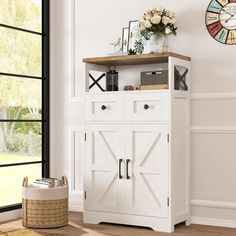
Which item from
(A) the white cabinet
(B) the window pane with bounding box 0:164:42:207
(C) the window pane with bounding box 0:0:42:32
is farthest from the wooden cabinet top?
(B) the window pane with bounding box 0:164:42:207

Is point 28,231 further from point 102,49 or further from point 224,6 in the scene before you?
point 224,6

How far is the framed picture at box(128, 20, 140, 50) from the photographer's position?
5.04 metres

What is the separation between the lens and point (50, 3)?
5.61m

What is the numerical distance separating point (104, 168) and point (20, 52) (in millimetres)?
1490

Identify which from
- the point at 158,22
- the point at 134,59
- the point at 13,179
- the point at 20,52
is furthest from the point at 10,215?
the point at 158,22

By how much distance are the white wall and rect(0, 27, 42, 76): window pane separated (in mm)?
332

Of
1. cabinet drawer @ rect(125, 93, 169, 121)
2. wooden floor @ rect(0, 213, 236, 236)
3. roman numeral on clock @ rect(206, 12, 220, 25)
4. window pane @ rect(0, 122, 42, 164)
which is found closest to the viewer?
wooden floor @ rect(0, 213, 236, 236)

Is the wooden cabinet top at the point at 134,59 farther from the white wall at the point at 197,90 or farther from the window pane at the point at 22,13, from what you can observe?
the window pane at the point at 22,13

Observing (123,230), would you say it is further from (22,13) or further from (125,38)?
(22,13)

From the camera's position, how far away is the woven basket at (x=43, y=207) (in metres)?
4.65

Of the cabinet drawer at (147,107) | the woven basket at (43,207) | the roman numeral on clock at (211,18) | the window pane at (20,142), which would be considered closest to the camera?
the cabinet drawer at (147,107)

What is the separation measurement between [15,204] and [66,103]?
3.71 feet

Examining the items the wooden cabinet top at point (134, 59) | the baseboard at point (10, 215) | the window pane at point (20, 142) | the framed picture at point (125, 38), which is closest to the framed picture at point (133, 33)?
the framed picture at point (125, 38)

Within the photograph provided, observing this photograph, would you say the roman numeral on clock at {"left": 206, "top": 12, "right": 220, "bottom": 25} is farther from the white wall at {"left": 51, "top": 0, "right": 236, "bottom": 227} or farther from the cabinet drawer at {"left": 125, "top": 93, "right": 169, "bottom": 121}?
the cabinet drawer at {"left": 125, "top": 93, "right": 169, "bottom": 121}
